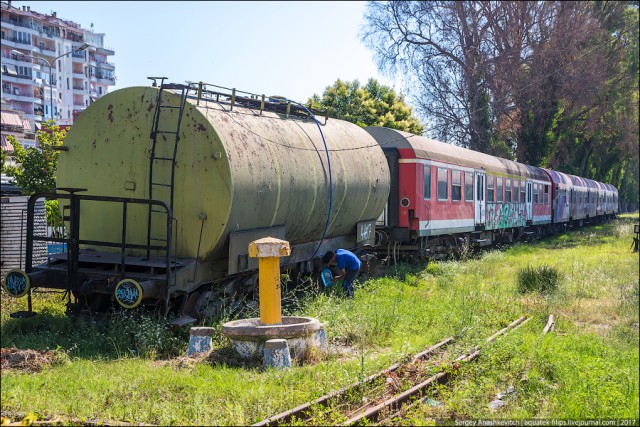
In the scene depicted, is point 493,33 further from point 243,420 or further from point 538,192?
point 243,420

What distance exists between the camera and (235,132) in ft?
32.7

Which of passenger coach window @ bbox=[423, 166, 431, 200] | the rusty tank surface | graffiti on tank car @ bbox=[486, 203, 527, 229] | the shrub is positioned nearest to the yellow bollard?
the rusty tank surface

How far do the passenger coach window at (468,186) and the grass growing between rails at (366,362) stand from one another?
680cm

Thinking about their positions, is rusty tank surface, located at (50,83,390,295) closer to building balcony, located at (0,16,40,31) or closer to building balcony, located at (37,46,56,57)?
building balcony, located at (0,16,40,31)

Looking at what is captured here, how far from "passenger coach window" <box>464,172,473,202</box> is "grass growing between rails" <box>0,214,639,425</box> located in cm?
680

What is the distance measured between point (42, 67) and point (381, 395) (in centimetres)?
9756

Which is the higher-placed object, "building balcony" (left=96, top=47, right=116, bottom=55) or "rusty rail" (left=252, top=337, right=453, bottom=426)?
"building balcony" (left=96, top=47, right=116, bottom=55)

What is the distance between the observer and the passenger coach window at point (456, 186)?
19188 millimetres

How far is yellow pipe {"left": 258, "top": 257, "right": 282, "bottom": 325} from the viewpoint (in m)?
8.71

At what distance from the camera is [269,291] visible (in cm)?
873

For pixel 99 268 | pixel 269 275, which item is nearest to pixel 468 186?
pixel 269 275

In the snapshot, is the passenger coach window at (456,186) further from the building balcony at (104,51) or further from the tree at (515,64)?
the building balcony at (104,51)

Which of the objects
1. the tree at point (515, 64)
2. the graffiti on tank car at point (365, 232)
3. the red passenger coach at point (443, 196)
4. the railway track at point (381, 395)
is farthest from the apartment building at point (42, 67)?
the railway track at point (381, 395)

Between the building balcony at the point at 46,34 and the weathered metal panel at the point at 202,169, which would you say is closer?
the weathered metal panel at the point at 202,169
